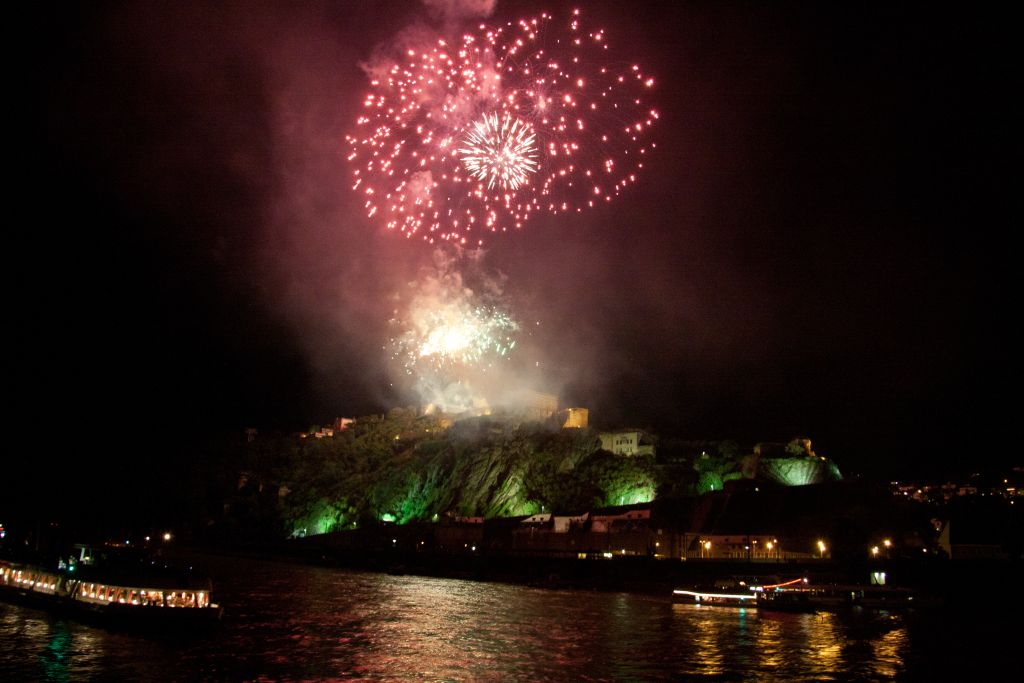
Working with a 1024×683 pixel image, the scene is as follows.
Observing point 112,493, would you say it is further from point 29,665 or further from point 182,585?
point 29,665

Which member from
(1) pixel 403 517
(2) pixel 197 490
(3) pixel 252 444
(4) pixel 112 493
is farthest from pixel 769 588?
(3) pixel 252 444

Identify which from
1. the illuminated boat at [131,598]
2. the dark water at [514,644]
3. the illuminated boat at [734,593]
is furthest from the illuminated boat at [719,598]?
the illuminated boat at [131,598]

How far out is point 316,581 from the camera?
5538cm

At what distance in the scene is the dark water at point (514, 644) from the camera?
22281mm

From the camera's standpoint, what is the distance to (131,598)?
1131 inches

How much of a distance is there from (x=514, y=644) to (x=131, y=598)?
49.9 feet

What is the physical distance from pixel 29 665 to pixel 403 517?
77554 millimetres

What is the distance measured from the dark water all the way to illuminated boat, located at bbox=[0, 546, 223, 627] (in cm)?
75

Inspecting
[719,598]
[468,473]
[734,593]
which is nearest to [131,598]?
[719,598]

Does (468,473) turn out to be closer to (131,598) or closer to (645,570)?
(645,570)

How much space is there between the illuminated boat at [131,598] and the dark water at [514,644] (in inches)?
29.6

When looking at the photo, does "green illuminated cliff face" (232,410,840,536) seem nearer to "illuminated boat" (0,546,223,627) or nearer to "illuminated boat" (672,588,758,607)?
"illuminated boat" (672,588,758,607)

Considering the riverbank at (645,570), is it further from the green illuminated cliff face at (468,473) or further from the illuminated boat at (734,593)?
the green illuminated cliff face at (468,473)

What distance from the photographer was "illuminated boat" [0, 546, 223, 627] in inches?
1098
